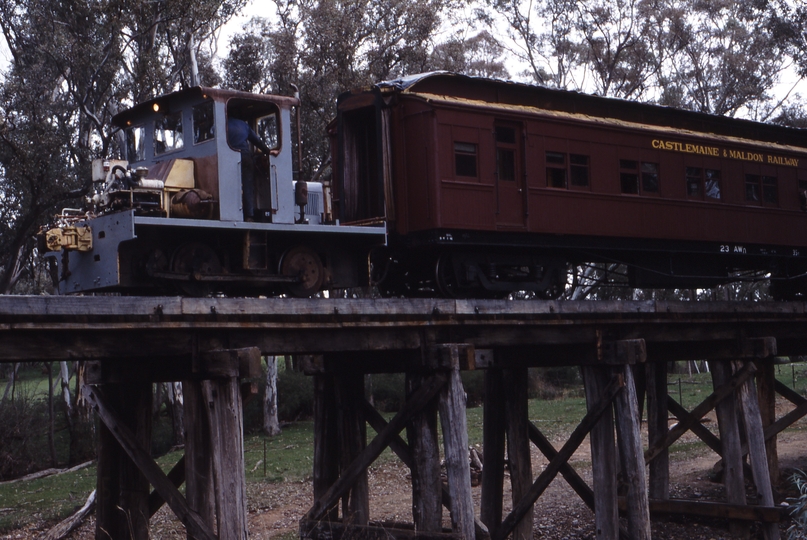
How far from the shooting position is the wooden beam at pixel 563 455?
10891 millimetres

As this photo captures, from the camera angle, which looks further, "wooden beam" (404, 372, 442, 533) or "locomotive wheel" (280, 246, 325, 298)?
"locomotive wheel" (280, 246, 325, 298)

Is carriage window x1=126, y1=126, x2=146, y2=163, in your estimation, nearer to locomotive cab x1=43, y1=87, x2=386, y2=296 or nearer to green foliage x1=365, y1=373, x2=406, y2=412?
locomotive cab x1=43, y1=87, x2=386, y2=296

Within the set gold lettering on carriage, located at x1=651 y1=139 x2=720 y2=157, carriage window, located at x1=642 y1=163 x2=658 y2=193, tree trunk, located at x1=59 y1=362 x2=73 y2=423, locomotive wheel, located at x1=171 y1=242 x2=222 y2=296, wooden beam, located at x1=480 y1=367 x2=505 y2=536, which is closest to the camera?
locomotive wheel, located at x1=171 y1=242 x2=222 y2=296

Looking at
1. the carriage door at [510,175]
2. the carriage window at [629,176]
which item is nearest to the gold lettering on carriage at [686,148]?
the carriage window at [629,176]

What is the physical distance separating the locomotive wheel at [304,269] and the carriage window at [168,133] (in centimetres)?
197

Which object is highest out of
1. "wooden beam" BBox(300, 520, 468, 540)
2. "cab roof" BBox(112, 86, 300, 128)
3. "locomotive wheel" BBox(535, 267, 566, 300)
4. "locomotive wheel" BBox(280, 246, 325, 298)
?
"cab roof" BBox(112, 86, 300, 128)

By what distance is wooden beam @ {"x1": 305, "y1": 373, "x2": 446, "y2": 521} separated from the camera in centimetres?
945

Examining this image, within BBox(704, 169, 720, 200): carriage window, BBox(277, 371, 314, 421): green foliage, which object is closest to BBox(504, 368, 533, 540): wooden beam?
BBox(704, 169, 720, 200): carriage window

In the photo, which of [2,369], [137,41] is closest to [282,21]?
[137,41]

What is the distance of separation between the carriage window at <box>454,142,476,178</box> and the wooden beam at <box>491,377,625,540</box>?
3626mm

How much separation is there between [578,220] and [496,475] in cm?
413

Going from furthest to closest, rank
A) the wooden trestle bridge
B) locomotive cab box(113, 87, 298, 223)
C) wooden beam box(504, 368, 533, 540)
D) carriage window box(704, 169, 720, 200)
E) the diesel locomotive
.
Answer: carriage window box(704, 169, 720, 200)
wooden beam box(504, 368, 533, 540)
locomotive cab box(113, 87, 298, 223)
the diesel locomotive
the wooden trestle bridge

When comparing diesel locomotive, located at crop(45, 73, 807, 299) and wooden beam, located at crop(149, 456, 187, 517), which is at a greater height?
diesel locomotive, located at crop(45, 73, 807, 299)

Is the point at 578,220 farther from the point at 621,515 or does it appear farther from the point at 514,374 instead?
the point at 621,515
